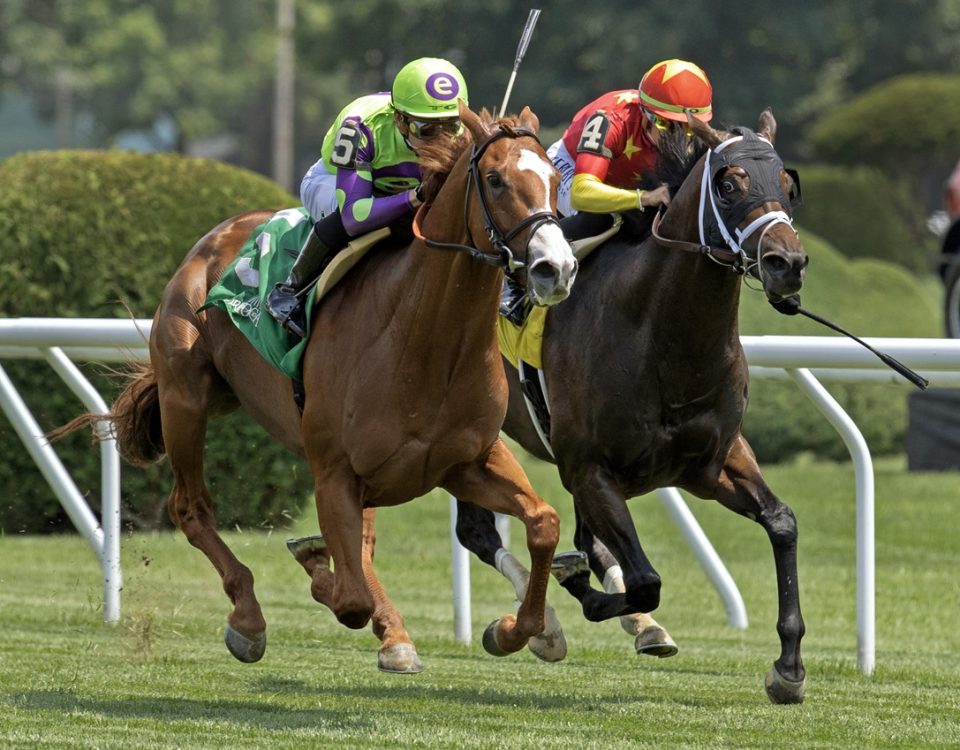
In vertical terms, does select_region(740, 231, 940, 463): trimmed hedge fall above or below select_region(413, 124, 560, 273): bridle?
below

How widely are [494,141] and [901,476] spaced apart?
6471 mm

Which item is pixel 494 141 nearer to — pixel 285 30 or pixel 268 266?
pixel 268 266

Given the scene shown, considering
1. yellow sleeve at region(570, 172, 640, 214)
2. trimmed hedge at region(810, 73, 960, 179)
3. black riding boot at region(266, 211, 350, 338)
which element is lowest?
trimmed hedge at region(810, 73, 960, 179)

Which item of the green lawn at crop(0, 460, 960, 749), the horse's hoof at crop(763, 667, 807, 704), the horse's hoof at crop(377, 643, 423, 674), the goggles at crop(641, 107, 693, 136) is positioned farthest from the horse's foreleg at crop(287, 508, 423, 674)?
the goggles at crop(641, 107, 693, 136)

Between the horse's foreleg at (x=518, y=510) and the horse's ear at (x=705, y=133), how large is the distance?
101 cm

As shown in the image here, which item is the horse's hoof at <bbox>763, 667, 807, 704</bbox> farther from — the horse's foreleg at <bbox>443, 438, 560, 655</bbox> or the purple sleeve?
the purple sleeve

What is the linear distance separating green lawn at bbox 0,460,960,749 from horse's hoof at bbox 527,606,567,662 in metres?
0.11

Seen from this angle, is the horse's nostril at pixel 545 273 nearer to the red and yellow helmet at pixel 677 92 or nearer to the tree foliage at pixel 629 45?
the red and yellow helmet at pixel 677 92

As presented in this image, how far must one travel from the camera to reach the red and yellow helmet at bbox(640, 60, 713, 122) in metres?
5.39

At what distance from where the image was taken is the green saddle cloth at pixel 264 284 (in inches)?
205

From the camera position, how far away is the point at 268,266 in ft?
18.0

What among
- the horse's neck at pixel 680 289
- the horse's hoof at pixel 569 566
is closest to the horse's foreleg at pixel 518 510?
the horse's hoof at pixel 569 566

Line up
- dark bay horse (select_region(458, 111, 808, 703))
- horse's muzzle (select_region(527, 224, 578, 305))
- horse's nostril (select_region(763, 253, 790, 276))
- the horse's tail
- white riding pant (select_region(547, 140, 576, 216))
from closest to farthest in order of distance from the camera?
horse's muzzle (select_region(527, 224, 578, 305))
horse's nostril (select_region(763, 253, 790, 276))
dark bay horse (select_region(458, 111, 808, 703))
white riding pant (select_region(547, 140, 576, 216))
the horse's tail

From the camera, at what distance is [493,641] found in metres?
5.12
